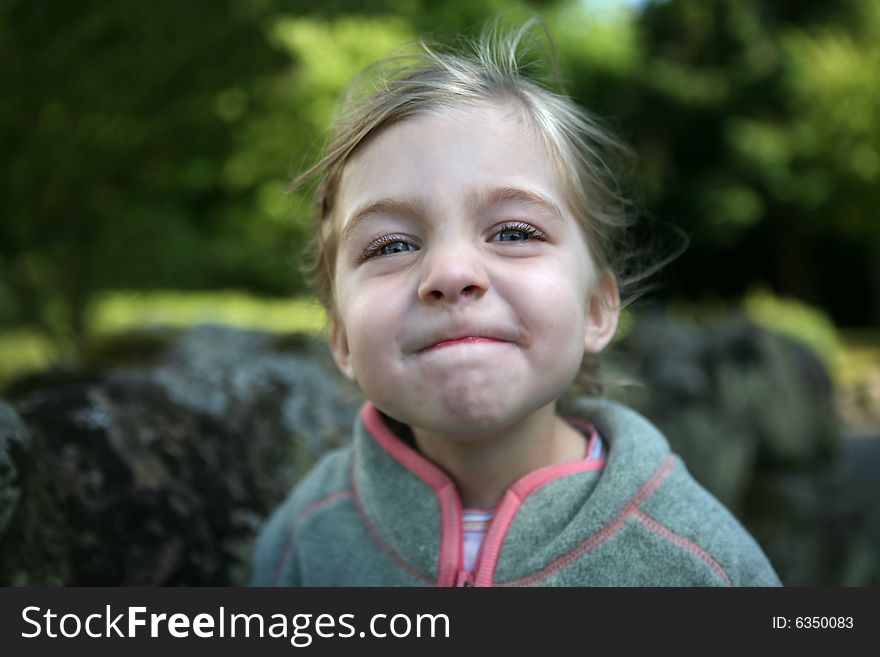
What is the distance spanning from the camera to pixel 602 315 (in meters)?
1.58

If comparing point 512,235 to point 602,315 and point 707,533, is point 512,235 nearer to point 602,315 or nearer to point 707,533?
point 602,315

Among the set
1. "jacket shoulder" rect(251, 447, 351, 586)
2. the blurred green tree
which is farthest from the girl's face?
the blurred green tree

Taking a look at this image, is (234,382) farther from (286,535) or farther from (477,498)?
(477,498)

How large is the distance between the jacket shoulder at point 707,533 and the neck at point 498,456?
0.20 metres

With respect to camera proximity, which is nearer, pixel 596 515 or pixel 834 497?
pixel 596 515

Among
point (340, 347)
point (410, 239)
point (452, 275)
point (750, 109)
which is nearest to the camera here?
point (452, 275)

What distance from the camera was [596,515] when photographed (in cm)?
138

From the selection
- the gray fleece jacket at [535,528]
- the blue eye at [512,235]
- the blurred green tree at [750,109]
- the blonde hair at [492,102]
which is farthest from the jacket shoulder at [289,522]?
the blurred green tree at [750,109]

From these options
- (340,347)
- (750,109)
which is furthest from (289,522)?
(750,109)

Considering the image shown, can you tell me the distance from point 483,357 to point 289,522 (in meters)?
0.66

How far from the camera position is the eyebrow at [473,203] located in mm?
1294

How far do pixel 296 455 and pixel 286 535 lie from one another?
521 mm

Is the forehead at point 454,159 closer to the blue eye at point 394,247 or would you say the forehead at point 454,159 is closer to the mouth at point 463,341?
the blue eye at point 394,247

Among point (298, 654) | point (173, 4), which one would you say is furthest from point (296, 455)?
point (173, 4)
